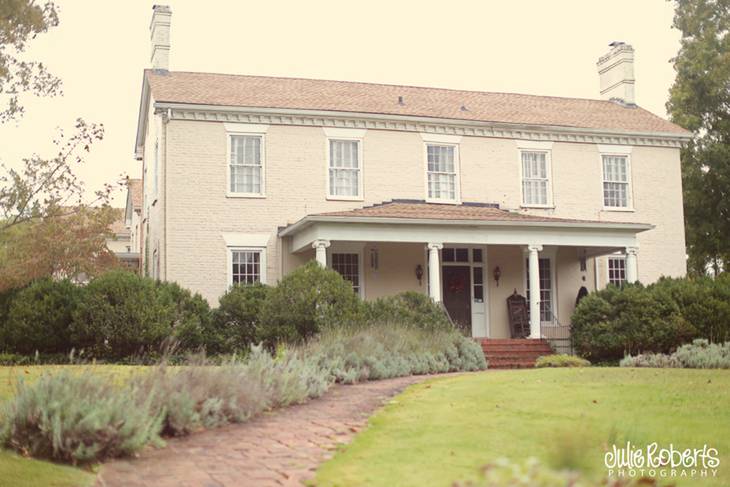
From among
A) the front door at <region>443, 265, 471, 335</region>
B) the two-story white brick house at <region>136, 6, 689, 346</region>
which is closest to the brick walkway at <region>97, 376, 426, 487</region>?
the two-story white brick house at <region>136, 6, 689, 346</region>

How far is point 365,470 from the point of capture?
741cm

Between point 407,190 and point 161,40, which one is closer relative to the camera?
point 407,190

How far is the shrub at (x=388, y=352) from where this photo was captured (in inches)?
567

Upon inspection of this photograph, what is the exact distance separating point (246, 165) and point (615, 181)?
11415mm

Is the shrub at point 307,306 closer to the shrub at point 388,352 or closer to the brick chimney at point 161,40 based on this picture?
the shrub at point 388,352

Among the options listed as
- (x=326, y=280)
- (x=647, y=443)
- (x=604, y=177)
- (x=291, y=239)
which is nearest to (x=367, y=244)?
(x=291, y=239)

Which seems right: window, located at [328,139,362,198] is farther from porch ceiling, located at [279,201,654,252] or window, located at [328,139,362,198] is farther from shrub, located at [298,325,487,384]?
shrub, located at [298,325,487,384]

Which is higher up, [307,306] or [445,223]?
[445,223]

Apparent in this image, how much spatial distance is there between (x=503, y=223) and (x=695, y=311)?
16.7 feet

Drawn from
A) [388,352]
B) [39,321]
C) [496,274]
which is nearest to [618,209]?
[496,274]

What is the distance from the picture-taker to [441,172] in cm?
2553

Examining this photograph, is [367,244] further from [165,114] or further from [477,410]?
[477,410]

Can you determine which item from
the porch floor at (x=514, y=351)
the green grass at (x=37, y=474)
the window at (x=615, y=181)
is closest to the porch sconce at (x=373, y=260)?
the porch floor at (x=514, y=351)

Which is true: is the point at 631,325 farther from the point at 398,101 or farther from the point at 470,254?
the point at 398,101
